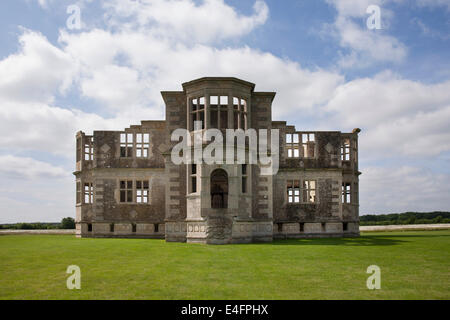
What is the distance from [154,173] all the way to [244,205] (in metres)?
10.0

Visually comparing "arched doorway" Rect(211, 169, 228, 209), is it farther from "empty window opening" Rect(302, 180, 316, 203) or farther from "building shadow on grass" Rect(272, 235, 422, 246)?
"empty window opening" Rect(302, 180, 316, 203)

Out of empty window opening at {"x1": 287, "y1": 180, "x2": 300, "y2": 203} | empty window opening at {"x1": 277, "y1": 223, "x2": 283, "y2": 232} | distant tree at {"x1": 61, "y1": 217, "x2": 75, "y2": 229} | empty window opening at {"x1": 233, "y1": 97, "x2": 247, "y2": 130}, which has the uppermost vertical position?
empty window opening at {"x1": 233, "y1": 97, "x2": 247, "y2": 130}

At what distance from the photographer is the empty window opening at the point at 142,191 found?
31.1 metres

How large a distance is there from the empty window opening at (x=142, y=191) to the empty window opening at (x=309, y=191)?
13.3 metres

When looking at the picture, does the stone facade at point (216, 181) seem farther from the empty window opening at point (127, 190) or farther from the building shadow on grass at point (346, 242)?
the building shadow on grass at point (346, 242)

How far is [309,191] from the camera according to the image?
31328 millimetres

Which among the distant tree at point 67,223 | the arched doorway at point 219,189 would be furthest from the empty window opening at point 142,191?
the distant tree at point 67,223

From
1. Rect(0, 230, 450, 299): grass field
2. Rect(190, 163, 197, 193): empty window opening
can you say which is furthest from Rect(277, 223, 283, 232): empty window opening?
Rect(0, 230, 450, 299): grass field

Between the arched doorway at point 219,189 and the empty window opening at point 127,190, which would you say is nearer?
the arched doorway at point 219,189

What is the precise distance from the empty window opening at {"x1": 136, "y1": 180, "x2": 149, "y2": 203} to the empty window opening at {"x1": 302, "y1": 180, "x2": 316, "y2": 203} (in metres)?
13.3

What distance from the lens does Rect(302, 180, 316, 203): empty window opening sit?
30731 mm

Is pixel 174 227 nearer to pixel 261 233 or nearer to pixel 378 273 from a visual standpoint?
pixel 261 233

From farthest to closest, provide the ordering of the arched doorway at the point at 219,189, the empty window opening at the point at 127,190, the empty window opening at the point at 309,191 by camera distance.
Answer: the empty window opening at the point at 127,190 → the empty window opening at the point at 309,191 → the arched doorway at the point at 219,189

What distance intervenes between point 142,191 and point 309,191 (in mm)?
14271
